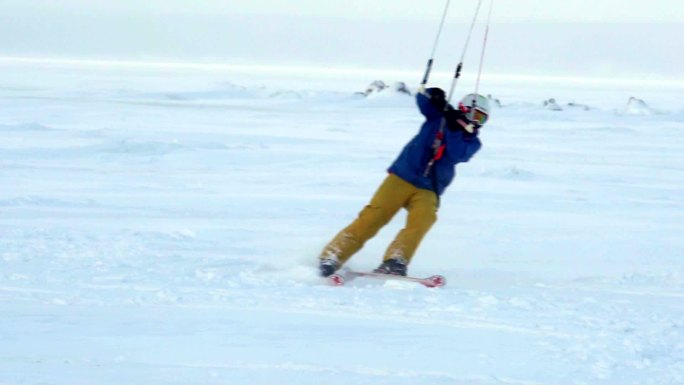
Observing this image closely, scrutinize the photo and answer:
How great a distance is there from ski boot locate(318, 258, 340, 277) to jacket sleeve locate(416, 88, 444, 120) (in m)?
1.05

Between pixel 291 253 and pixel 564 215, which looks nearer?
pixel 291 253

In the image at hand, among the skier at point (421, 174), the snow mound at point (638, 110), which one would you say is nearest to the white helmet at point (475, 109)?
the skier at point (421, 174)

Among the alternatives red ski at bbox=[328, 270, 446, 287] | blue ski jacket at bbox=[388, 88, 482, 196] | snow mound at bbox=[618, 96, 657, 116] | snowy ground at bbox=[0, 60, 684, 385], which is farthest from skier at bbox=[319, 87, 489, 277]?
snow mound at bbox=[618, 96, 657, 116]

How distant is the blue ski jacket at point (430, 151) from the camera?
6016 millimetres

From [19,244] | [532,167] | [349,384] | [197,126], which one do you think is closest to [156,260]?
[19,244]

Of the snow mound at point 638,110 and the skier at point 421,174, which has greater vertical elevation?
the snow mound at point 638,110

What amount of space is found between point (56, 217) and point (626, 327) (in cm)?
491

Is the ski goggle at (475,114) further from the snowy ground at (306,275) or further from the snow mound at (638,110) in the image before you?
the snow mound at (638,110)

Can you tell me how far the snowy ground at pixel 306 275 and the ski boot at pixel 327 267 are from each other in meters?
0.10

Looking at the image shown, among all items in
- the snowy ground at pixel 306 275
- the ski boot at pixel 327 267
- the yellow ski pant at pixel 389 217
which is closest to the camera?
the snowy ground at pixel 306 275

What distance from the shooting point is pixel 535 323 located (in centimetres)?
478

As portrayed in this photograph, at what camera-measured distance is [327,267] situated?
5.84 metres

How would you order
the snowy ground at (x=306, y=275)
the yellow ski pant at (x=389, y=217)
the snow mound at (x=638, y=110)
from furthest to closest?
1. the snow mound at (x=638, y=110)
2. the yellow ski pant at (x=389, y=217)
3. the snowy ground at (x=306, y=275)

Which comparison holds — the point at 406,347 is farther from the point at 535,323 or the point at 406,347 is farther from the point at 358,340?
the point at 535,323
